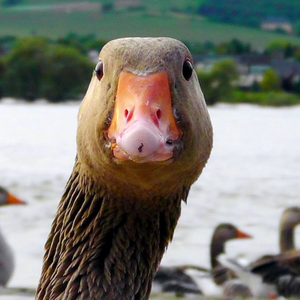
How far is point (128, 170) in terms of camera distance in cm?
222

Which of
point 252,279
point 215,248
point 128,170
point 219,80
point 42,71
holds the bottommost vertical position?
point 215,248

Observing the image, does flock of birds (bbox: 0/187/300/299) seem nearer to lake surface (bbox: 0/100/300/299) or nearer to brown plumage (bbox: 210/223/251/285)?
lake surface (bbox: 0/100/300/299)

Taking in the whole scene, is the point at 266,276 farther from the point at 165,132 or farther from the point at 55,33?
the point at 55,33

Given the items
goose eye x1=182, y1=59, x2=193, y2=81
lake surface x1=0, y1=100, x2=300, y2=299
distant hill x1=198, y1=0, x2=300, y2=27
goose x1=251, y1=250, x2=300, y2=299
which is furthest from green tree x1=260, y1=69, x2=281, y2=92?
goose eye x1=182, y1=59, x2=193, y2=81

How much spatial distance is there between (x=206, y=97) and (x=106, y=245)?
16.2 metres

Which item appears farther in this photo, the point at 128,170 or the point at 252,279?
the point at 252,279

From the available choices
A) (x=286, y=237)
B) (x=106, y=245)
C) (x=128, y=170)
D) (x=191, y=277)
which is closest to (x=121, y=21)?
(x=286, y=237)

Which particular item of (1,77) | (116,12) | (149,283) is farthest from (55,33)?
(149,283)

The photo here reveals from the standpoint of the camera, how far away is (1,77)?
20125 mm

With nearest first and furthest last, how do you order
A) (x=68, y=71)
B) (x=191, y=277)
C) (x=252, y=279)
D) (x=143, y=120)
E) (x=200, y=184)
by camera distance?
(x=143, y=120)
(x=252, y=279)
(x=191, y=277)
(x=200, y=184)
(x=68, y=71)

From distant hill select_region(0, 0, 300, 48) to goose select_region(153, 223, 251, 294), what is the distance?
39.2 feet

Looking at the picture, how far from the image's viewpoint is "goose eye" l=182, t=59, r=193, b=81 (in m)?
2.39

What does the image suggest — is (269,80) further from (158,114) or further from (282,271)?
A: (158,114)

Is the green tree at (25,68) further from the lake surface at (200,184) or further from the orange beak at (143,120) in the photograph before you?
the orange beak at (143,120)
